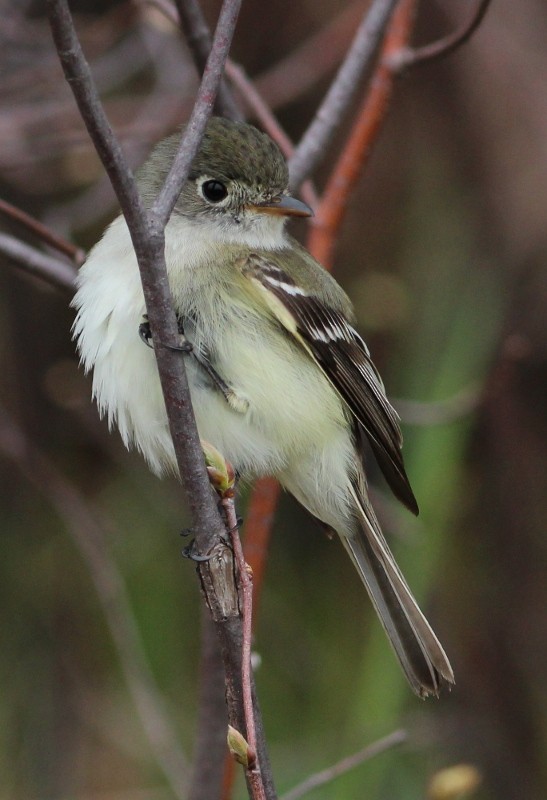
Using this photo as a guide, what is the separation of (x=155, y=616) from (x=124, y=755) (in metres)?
0.52

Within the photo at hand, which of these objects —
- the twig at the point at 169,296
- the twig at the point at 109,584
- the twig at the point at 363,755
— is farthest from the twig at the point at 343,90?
the twig at the point at 109,584

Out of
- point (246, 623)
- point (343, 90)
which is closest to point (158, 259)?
point (246, 623)

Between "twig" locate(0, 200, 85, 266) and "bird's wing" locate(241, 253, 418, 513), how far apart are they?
0.51 meters

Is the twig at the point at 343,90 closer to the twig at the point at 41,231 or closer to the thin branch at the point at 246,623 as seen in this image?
the twig at the point at 41,231

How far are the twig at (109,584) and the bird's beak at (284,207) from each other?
1492mm

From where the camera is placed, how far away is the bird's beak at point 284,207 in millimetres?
2328

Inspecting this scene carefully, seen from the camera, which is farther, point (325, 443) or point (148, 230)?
point (325, 443)

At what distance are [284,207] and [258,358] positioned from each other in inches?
16.9

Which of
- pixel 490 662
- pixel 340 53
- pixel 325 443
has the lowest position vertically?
pixel 490 662

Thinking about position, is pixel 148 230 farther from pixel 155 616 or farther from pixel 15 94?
pixel 155 616

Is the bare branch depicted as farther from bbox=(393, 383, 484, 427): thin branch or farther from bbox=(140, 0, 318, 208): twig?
bbox=(393, 383, 484, 427): thin branch

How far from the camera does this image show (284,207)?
236 cm

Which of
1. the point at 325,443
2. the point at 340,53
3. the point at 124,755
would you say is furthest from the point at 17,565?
the point at 340,53

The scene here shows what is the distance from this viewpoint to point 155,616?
3.80 metres
